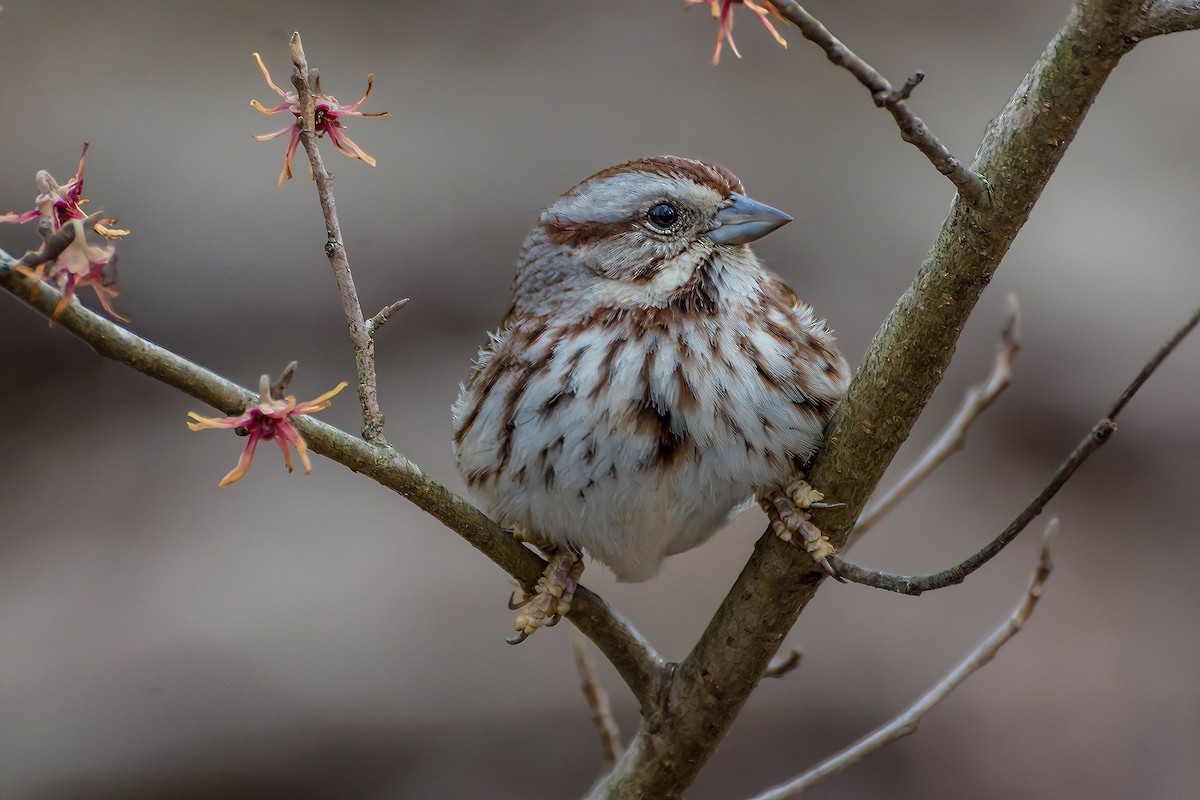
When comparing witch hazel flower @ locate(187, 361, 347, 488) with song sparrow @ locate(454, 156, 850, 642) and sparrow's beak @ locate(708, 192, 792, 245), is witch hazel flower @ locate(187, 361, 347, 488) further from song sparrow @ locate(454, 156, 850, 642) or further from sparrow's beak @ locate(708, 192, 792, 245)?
sparrow's beak @ locate(708, 192, 792, 245)

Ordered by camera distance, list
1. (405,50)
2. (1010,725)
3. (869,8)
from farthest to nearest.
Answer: (869,8) → (405,50) → (1010,725)

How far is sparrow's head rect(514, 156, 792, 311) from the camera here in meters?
2.91

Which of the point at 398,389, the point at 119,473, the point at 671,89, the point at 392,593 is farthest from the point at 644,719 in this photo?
→ the point at 671,89

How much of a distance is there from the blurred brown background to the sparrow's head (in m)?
2.92

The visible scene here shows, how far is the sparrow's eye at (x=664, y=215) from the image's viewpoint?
9.75 feet

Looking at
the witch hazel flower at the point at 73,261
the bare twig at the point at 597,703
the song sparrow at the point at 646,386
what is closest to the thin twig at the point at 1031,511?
the song sparrow at the point at 646,386

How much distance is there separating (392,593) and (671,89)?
3.34 metres

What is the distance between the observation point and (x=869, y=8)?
7.52m

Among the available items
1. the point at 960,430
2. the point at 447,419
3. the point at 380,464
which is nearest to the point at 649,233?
the point at 960,430

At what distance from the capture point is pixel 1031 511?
2.20 metres

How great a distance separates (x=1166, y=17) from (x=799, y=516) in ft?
3.79

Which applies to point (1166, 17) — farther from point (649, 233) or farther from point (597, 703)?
point (597, 703)

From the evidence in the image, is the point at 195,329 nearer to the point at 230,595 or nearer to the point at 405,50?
the point at 230,595

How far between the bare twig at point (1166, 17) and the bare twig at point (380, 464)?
55.0 inches
